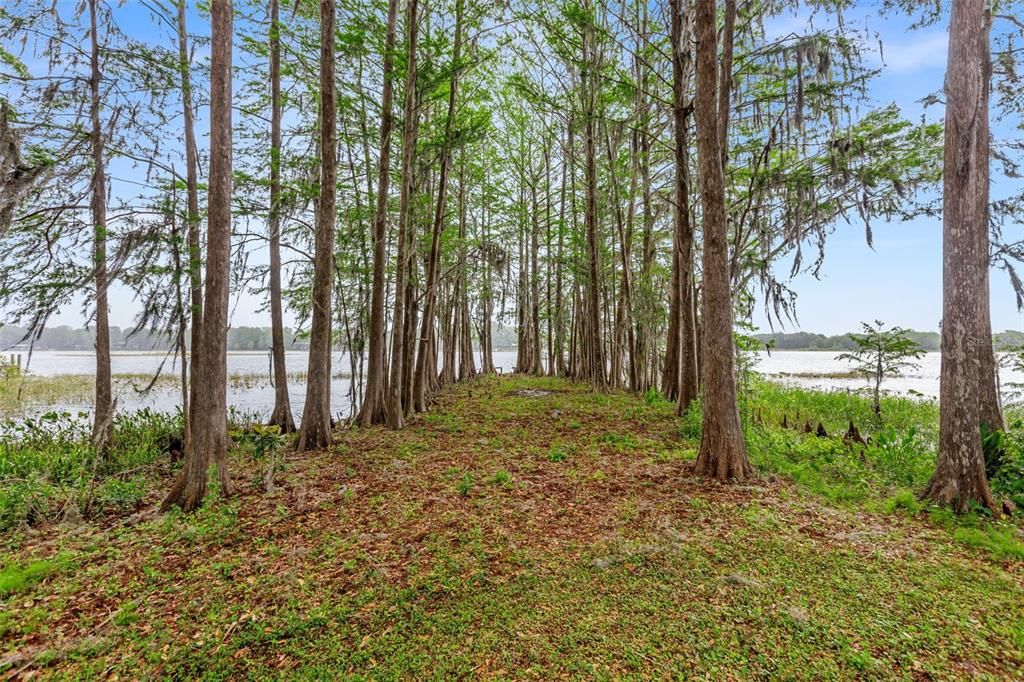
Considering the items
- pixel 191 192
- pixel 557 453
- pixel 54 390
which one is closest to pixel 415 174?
pixel 191 192

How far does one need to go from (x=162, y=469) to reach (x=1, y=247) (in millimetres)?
3683

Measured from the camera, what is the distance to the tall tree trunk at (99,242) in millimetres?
6090

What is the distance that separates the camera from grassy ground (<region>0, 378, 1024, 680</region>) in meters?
2.44

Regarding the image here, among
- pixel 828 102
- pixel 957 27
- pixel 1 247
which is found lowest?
pixel 1 247

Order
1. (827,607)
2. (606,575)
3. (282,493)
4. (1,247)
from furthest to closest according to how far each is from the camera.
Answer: (1,247), (282,493), (606,575), (827,607)

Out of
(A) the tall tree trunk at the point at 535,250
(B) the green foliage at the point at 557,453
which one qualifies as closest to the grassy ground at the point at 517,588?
(B) the green foliage at the point at 557,453

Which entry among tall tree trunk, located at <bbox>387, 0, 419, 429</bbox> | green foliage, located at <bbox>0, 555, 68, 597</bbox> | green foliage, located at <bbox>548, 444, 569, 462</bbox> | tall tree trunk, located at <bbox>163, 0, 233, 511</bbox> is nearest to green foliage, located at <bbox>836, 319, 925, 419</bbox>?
green foliage, located at <bbox>548, 444, 569, 462</bbox>

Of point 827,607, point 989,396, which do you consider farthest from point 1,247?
point 989,396

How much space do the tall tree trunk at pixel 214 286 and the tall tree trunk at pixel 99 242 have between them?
1.48 meters

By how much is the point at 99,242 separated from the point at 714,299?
28.2 ft

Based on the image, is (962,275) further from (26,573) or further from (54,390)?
(54,390)

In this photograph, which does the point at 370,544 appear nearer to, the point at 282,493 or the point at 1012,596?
the point at 282,493

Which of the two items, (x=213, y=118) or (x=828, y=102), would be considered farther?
(x=828, y=102)

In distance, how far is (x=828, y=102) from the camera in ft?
24.2
